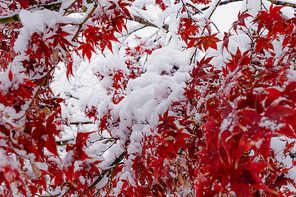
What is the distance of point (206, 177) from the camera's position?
652mm

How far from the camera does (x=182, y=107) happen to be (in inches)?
42.1

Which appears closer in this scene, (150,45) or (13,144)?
(13,144)

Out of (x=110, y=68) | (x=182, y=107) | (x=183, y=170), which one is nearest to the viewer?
(x=183, y=170)

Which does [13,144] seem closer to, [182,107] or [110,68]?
[182,107]

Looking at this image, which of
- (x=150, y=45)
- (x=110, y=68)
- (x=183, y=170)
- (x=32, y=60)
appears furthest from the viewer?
(x=150, y=45)

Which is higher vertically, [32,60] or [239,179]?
[32,60]

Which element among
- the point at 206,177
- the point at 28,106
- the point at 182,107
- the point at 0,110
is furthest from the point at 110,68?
the point at 206,177

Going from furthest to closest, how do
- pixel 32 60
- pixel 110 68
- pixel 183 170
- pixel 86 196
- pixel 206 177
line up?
pixel 110 68, pixel 86 196, pixel 183 170, pixel 32 60, pixel 206 177

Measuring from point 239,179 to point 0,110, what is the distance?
30.3 inches

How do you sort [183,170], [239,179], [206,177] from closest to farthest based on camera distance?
[239,179], [206,177], [183,170]

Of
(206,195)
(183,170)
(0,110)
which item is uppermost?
(0,110)

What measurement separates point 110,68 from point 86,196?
1.16 m

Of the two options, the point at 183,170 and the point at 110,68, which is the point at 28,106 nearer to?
the point at 183,170

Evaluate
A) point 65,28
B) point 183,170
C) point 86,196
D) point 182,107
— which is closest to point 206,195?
point 183,170
